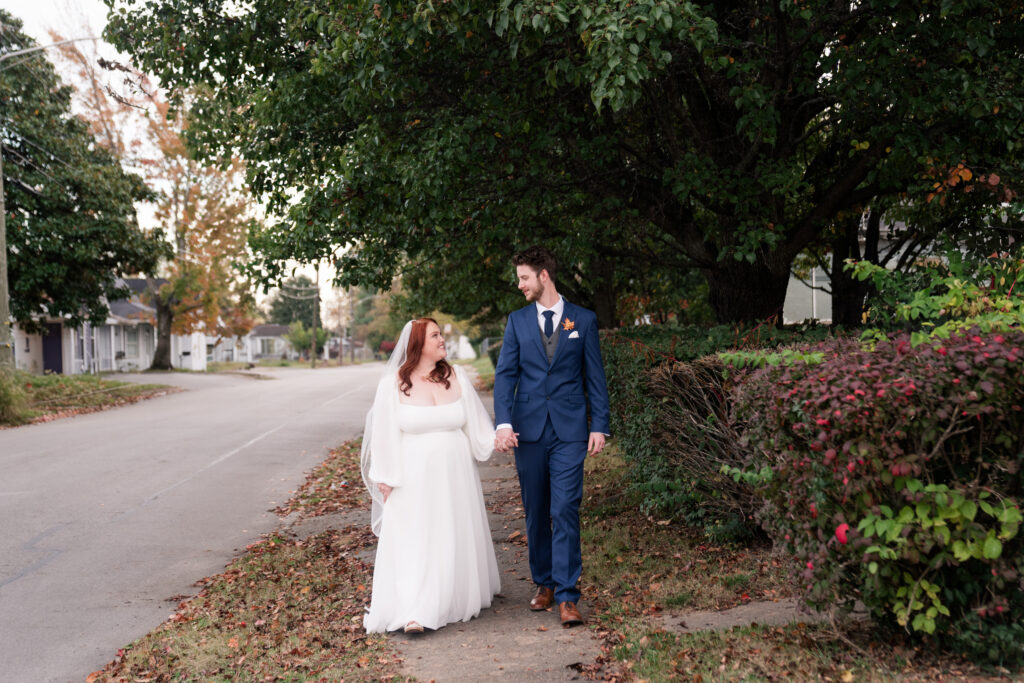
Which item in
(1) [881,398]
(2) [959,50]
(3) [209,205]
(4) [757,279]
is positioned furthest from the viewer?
(3) [209,205]

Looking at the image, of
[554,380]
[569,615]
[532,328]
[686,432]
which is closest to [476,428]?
[554,380]

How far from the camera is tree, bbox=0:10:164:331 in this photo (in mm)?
25047

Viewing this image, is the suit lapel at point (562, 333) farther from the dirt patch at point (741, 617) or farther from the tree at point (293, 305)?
the tree at point (293, 305)

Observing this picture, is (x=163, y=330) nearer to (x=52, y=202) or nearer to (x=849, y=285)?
(x=52, y=202)

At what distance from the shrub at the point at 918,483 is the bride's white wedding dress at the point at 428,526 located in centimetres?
235

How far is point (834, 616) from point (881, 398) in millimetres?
1396

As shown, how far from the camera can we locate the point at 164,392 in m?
30.6

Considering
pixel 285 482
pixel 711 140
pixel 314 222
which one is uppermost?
pixel 711 140

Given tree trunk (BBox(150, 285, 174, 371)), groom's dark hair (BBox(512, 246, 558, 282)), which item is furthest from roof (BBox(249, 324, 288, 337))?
groom's dark hair (BBox(512, 246, 558, 282))

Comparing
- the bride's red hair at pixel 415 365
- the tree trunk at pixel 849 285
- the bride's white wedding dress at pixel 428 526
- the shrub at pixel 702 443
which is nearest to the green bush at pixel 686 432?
the shrub at pixel 702 443

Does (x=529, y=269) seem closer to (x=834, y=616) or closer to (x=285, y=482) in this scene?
(x=834, y=616)

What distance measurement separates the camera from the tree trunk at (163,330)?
46750mm

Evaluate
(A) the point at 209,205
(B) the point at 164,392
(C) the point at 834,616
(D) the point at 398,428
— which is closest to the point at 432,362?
(D) the point at 398,428

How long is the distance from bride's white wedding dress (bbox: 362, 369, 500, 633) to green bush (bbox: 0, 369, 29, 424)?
54.9 feet
